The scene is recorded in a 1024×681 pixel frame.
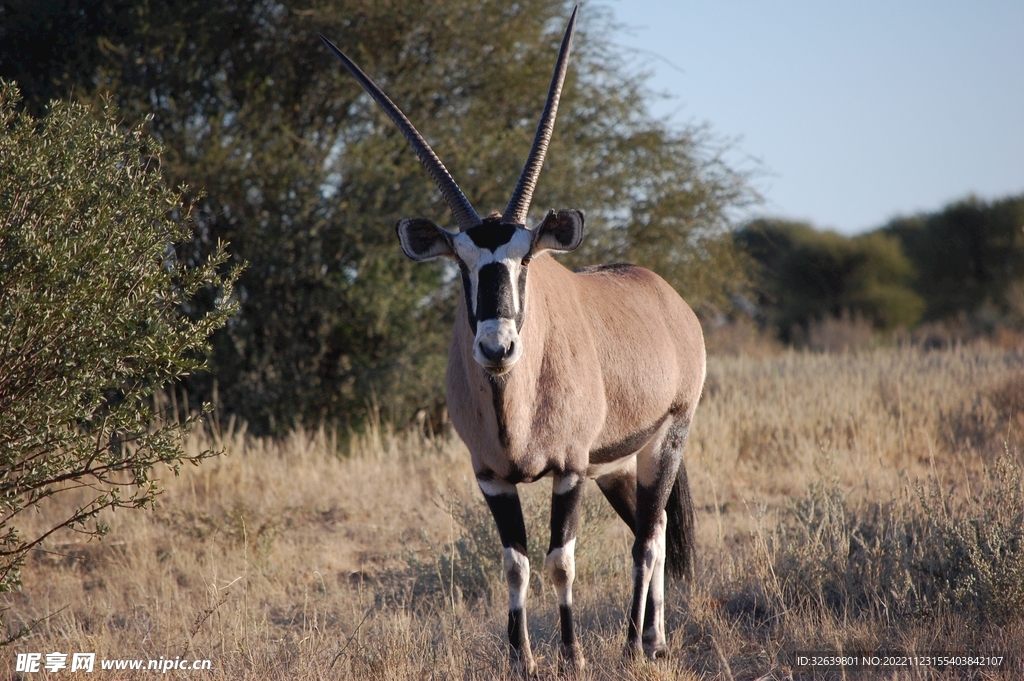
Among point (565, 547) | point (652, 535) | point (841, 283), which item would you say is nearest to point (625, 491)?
point (652, 535)

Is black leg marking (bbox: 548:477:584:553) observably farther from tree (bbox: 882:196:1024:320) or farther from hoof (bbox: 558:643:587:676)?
tree (bbox: 882:196:1024:320)

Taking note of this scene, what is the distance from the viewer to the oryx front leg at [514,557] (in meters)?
4.08

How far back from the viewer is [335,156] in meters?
10.5

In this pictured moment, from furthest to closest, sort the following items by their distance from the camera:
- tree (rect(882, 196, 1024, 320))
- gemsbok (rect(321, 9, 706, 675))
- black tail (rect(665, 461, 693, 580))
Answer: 1. tree (rect(882, 196, 1024, 320))
2. black tail (rect(665, 461, 693, 580))
3. gemsbok (rect(321, 9, 706, 675))

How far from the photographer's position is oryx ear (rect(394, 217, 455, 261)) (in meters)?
3.87

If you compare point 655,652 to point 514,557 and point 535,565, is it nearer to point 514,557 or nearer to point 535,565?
point 514,557

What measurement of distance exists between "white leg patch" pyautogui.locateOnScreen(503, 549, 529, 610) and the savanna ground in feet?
1.13

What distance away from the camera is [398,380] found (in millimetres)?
10281

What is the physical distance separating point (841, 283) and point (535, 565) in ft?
97.3

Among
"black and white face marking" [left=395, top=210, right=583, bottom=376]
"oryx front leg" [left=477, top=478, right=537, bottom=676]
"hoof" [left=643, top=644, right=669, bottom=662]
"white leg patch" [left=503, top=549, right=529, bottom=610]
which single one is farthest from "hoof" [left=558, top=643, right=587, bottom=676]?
"black and white face marking" [left=395, top=210, right=583, bottom=376]

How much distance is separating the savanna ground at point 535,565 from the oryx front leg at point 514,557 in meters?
0.17

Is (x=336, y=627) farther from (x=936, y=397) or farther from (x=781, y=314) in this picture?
Answer: (x=781, y=314)

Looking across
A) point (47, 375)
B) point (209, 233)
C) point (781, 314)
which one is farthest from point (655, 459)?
point (781, 314)

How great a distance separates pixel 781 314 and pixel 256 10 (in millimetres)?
25549
